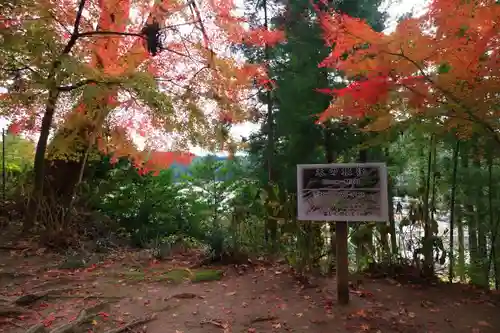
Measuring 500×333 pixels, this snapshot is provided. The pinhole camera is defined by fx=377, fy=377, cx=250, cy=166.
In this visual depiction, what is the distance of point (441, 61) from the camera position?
103 inches

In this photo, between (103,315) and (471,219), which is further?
(471,219)

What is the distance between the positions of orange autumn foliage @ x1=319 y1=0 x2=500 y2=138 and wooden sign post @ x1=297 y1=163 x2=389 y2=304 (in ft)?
2.38

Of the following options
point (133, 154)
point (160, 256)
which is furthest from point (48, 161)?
point (160, 256)

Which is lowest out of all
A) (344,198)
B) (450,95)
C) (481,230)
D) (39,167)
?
(481,230)

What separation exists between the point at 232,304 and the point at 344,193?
1.41 metres

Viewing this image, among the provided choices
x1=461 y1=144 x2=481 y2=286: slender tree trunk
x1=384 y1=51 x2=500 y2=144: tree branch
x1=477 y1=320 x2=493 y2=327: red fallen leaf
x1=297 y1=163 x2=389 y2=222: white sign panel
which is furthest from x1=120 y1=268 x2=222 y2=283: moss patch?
x1=384 y1=51 x2=500 y2=144: tree branch

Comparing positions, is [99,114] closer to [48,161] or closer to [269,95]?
[48,161]

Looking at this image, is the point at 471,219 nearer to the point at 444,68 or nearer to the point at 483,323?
the point at 483,323

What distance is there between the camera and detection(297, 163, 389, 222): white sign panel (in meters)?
3.15

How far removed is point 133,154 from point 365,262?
4290mm

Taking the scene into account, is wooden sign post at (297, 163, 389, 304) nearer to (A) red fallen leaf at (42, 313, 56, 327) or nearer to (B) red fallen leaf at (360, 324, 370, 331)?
(B) red fallen leaf at (360, 324, 370, 331)

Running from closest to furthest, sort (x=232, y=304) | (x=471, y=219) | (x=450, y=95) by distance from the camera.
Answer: (x=450, y=95) < (x=232, y=304) < (x=471, y=219)

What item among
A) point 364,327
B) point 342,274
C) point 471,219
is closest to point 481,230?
point 471,219

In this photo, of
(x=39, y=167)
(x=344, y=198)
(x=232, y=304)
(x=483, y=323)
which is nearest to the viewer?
(x=483, y=323)
